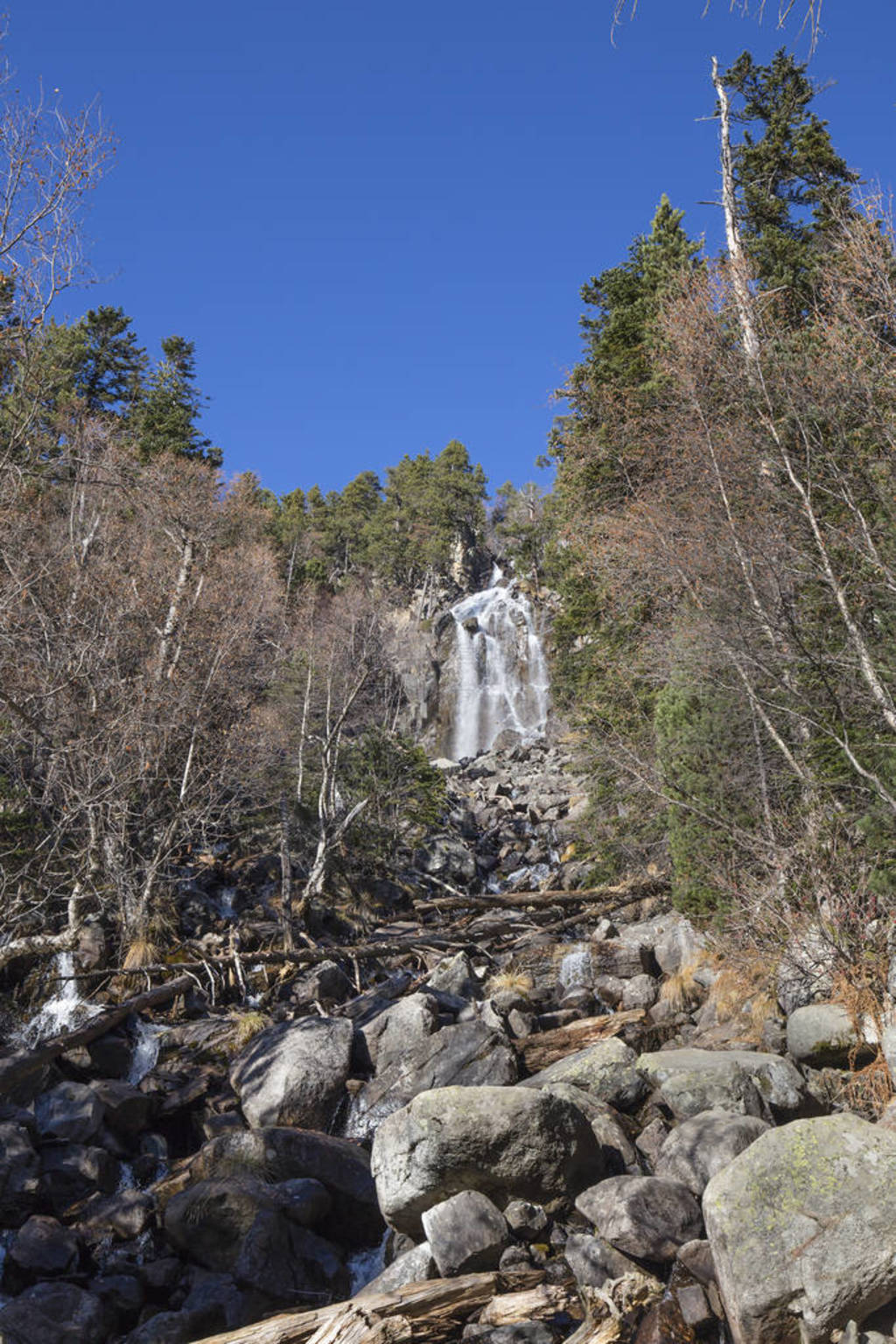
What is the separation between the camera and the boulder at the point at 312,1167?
8047 millimetres

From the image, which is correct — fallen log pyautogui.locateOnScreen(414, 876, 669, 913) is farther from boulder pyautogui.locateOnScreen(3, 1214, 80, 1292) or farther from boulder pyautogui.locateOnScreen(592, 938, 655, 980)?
boulder pyautogui.locateOnScreen(3, 1214, 80, 1292)

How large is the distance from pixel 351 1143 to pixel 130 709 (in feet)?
25.1

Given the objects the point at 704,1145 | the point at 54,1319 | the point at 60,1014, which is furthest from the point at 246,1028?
the point at 704,1145

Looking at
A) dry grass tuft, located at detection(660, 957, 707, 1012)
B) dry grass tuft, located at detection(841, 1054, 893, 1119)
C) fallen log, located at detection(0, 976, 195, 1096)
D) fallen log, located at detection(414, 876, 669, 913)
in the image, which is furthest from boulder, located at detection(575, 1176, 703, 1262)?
fallen log, located at detection(414, 876, 669, 913)

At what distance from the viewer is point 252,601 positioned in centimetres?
2356

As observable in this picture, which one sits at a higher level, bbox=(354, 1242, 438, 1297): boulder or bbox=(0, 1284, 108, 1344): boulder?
bbox=(354, 1242, 438, 1297): boulder

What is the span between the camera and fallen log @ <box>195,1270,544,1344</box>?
6.09 metres

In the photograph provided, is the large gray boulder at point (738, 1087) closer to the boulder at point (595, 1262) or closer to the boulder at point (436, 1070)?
the boulder at point (595, 1262)

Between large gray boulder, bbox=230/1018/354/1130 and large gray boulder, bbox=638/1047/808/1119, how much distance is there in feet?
12.6

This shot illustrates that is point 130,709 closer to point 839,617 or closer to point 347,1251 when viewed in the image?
point 347,1251

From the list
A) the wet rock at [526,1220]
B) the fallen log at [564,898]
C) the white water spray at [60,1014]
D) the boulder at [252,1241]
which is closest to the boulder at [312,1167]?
A: the boulder at [252,1241]

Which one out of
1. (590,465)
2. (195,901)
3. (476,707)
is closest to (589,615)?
(590,465)

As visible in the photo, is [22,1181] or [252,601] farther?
[252,601]

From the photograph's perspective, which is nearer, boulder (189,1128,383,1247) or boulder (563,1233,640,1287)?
boulder (563,1233,640,1287)
